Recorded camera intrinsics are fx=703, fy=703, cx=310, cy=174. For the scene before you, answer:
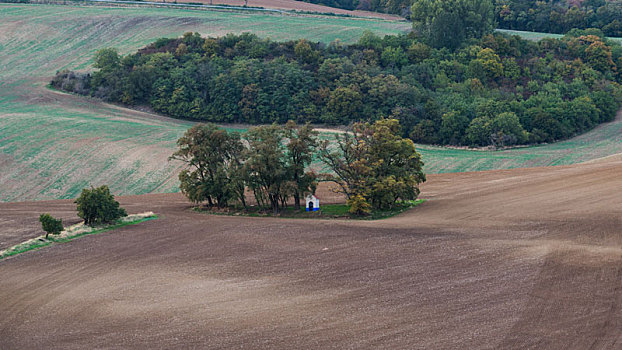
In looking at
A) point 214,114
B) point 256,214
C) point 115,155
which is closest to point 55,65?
point 214,114

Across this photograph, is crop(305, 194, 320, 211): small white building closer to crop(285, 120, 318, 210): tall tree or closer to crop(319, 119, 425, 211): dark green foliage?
crop(285, 120, 318, 210): tall tree

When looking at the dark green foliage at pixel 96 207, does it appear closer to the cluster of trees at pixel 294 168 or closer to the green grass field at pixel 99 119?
the cluster of trees at pixel 294 168

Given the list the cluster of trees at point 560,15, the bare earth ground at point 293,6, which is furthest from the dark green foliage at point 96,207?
the cluster of trees at point 560,15

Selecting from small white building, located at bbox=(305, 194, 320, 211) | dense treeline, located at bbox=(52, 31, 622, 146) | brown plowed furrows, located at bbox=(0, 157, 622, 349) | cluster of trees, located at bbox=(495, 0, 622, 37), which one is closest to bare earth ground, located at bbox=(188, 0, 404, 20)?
cluster of trees, located at bbox=(495, 0, 622, 37)

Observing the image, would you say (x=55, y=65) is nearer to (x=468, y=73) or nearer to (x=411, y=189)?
(x=468, y=73)

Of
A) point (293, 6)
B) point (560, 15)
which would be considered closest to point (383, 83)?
point (293, 6)

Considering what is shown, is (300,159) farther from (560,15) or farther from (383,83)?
(560,15)
